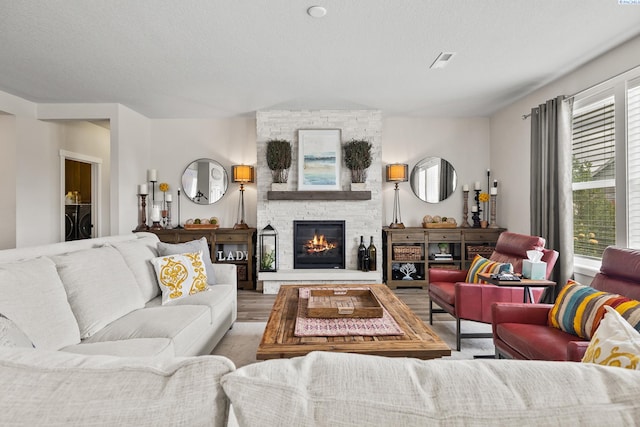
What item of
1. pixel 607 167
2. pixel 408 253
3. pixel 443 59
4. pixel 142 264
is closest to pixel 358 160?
pixel 408 253

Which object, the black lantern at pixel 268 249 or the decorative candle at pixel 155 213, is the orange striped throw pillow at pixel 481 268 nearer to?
the black lantern at pixel 268 249

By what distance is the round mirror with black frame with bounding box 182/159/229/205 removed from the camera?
5605 millimetres

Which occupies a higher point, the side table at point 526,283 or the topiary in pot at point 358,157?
the topiary in pot at point 358,157

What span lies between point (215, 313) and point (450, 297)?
2030 mm

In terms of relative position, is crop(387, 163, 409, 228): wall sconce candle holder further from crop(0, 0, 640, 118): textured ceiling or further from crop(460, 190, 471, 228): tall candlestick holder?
crop(0, 0, 640, 118): textured ceiling

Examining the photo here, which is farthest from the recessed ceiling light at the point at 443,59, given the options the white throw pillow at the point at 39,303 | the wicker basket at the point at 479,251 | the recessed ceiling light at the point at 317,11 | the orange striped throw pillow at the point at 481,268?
the white throw pillow at the point at 39,303

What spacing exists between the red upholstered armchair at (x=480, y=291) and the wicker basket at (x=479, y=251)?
1.55 m

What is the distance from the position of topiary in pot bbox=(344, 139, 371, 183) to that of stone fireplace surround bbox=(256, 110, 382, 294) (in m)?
0.13

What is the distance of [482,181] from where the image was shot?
5645 mm

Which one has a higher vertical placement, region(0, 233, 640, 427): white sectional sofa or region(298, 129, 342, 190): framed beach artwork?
region(298, 129, 342, 190): framed beach artwork

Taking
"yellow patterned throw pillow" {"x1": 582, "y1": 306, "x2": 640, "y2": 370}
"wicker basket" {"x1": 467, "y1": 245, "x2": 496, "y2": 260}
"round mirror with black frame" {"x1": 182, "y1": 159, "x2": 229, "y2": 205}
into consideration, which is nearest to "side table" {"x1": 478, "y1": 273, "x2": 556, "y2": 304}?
"yellow patterned throw pillow" {"x1": 582, "y1": 306, "x2": 640, "y2": 370}

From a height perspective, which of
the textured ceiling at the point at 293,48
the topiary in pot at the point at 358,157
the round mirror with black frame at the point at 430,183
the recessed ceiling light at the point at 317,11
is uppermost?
the textured ceiling at the point at 293,48

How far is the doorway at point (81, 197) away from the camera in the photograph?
5.66 metres

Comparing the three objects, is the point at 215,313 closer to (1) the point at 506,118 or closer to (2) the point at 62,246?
(2) the point at 62,246
